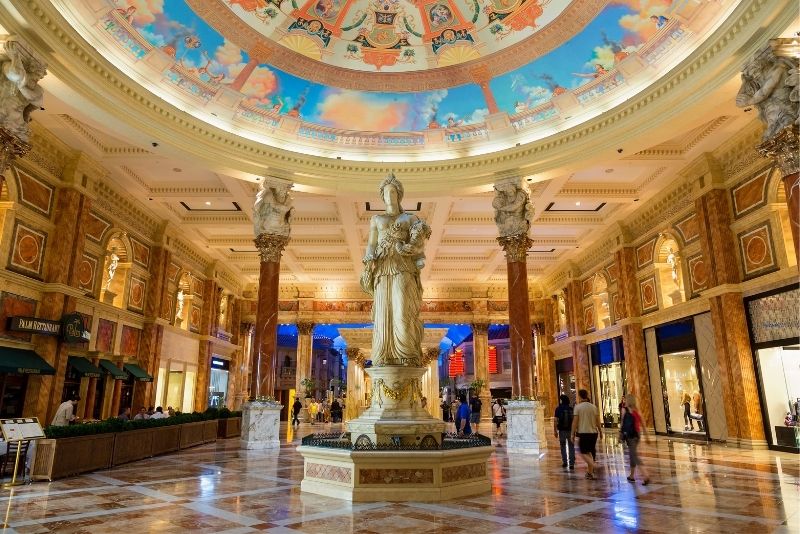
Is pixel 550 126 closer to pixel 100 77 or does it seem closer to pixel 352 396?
pixel 100 77

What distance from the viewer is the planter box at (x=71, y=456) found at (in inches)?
268

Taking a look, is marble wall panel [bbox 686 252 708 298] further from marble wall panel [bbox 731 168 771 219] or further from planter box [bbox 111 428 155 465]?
planter box [bbox 111 428 155 465]

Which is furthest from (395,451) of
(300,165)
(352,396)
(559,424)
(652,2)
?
(352,396)

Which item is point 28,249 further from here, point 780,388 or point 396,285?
point 780,388

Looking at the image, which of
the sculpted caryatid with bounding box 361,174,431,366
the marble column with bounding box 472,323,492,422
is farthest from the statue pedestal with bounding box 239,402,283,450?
the marble column with bounding box 472,323,492,422

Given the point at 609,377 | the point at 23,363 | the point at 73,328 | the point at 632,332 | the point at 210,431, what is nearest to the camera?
the point at 23,363

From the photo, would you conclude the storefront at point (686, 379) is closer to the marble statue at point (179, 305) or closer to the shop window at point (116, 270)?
the shop window at point (116, 270)

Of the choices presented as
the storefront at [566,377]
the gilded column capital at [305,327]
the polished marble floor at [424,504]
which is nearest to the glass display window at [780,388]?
the polished marble floor at [424,504]

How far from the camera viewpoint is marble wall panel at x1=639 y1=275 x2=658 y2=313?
15155 mm

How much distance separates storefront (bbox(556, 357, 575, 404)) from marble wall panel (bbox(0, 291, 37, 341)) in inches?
722

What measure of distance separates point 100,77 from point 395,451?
8757 mm

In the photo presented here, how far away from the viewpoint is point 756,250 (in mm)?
11055

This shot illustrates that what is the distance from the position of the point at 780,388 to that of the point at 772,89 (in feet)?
21.5

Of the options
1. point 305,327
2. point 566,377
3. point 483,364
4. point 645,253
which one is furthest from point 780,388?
point 305,327
